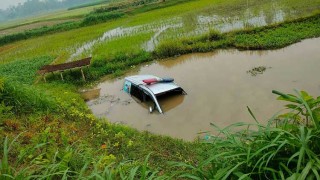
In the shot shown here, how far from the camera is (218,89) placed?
9977 millimetres

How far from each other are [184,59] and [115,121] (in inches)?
234

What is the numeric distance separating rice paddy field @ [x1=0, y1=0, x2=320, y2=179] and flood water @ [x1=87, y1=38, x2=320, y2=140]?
22 cm

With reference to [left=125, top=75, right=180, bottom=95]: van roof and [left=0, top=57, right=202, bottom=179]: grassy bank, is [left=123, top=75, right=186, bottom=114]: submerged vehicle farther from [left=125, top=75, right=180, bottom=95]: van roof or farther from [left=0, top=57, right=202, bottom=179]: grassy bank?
[left=0, top=57, right=202, bottom=179]: grassy bank

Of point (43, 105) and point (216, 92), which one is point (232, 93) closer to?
point (216, 92)

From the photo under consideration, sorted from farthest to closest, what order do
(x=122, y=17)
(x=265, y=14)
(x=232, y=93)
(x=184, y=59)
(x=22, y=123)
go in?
(x=122, y=17) → (x=265, y=14) → (x=184, y=59) → (x=232, y=93) → (x=22, y=123)

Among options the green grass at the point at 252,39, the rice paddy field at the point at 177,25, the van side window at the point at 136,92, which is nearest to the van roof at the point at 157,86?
the van side window at the point at 136,92

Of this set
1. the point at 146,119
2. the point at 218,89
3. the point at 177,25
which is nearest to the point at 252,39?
the point at 218,89

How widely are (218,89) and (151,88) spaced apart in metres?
2.24

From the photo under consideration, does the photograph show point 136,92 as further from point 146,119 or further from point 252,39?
point 252,39

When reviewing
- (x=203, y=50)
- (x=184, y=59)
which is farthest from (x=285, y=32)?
(x=184, y=59)

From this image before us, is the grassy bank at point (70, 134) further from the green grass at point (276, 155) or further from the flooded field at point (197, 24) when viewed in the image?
the flooded field at point (197, 24)

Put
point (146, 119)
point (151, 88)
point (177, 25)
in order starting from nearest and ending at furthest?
point (146, 119) < point (151, 88) < point (177, 25)

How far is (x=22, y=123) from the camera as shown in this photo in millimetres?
6656

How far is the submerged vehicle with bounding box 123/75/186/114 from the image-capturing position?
9.40 meters
